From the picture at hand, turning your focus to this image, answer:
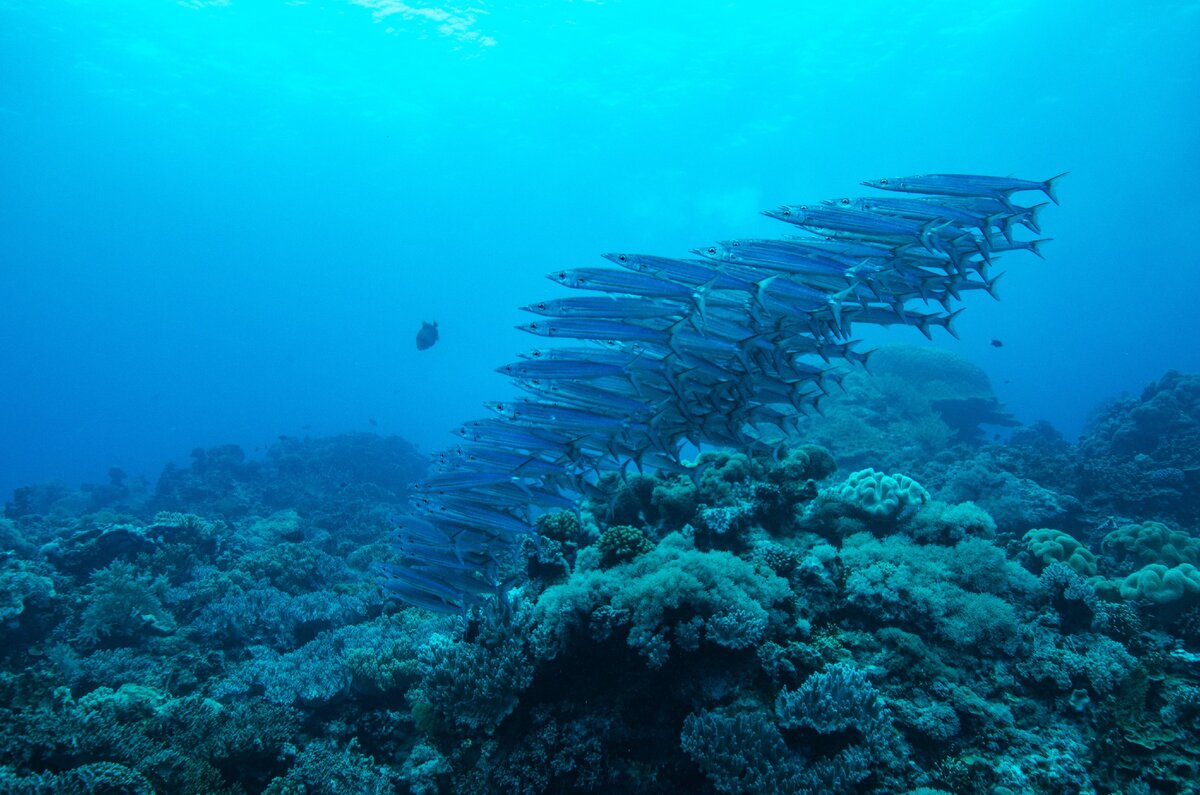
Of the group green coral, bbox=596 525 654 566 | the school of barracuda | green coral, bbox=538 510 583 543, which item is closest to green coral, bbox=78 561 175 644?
the school of barracuda

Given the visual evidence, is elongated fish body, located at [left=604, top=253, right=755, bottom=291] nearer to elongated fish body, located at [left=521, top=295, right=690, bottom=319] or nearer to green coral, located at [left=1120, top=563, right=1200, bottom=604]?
elongated fish body, located at [left=521, top=295, right=690, bottom=319]

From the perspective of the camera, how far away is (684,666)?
16.4ft

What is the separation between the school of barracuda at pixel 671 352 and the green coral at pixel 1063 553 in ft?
14.6

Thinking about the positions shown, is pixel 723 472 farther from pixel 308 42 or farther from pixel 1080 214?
pixel 1080 214

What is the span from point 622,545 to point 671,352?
2405 millimetres

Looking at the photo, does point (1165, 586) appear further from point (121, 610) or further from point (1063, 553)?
point (121, 610)

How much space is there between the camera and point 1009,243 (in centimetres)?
606

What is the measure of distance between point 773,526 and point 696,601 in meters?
2.71

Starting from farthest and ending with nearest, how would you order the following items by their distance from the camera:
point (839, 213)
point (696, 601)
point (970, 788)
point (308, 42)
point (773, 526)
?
1. point (308, 42)
2. point (773, 526)
3. point (839, 213)
4. point (696, 601)
5. point (970, 788)

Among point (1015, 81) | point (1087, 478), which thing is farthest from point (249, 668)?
point (1015, 81)

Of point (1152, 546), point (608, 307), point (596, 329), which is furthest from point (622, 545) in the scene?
point (1152, 546)

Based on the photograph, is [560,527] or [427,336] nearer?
[560,527]

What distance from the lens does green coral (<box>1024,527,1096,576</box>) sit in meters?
7.32

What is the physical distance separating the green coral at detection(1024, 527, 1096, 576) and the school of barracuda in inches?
176
